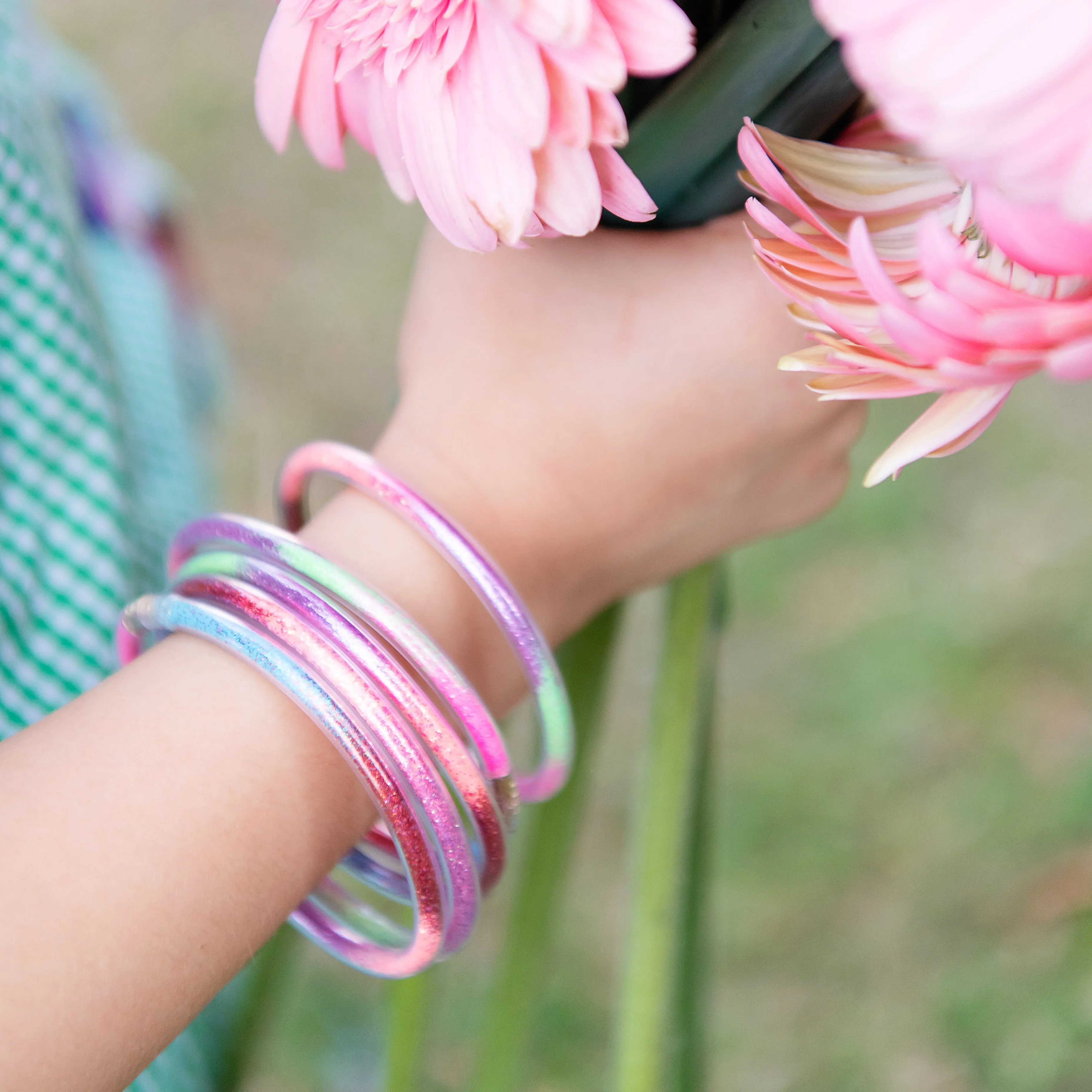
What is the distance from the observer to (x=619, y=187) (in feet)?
0.70

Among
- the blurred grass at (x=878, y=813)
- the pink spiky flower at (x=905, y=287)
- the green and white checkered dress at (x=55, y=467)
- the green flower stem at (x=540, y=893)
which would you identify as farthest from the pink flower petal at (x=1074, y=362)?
the blurred grass at (x=878, y=813)

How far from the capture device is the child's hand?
0.32 meters

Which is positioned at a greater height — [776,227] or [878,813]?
[776,227]

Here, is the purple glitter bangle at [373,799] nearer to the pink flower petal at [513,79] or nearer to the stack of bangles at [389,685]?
the stack of bangles at [389,685]

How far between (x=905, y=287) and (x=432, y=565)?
0.50 feet

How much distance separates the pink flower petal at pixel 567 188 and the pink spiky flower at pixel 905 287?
0.03 m

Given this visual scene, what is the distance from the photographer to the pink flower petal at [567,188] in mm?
202

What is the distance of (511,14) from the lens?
0.58ft

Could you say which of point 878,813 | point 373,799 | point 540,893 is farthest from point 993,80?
point 878,813

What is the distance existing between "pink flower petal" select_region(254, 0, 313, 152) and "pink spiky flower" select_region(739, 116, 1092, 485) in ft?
0.31

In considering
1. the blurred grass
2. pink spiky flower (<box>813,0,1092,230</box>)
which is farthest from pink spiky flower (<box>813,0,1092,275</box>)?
the blurred grass

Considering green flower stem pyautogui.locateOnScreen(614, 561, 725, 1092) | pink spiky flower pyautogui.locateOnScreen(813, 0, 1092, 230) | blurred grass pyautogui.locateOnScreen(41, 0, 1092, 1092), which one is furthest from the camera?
blurred grass pyautogui.locateOnScreen(41, 0, 1092, 1092)

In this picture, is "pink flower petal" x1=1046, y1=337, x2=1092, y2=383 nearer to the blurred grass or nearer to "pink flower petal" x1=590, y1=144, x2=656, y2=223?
"pink flower petal" x1=590, y1=144, x2=656, y2=223

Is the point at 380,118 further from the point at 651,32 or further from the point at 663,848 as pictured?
the point at 663,848
